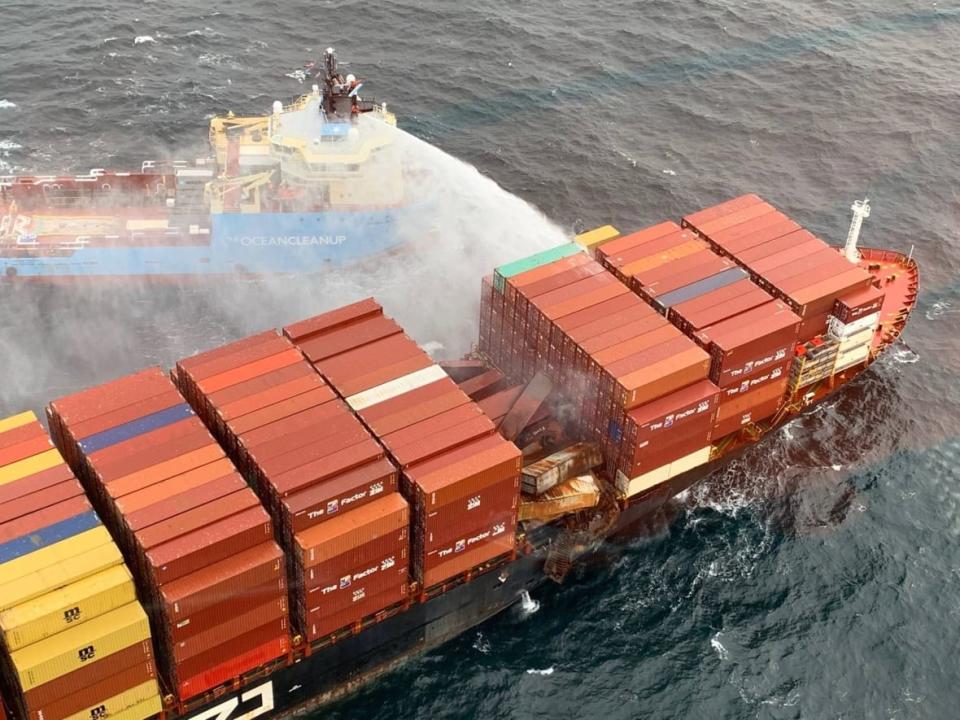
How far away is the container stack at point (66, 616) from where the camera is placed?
51.3 m

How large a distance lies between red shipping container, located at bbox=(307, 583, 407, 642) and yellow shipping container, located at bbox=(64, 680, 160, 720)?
329 inches

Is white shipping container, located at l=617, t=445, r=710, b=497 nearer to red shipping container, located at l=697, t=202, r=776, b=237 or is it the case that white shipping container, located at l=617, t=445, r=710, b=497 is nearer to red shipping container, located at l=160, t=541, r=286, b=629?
red shipping container, located at l=697, t=202, r=776, b=237

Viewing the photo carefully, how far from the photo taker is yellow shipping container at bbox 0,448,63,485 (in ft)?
188

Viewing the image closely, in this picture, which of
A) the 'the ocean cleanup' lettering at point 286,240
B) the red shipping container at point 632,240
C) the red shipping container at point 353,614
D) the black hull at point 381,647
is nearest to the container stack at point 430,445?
the red shipping container at point 353,614

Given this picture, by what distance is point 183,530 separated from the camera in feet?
180

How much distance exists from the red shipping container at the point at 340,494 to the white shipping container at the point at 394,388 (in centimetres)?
520

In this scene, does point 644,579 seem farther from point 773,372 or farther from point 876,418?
point 876,418

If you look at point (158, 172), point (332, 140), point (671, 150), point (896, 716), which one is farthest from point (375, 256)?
point (896, 716)

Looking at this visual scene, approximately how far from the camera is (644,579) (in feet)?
237

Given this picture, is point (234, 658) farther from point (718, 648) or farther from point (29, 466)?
point (718, 648)

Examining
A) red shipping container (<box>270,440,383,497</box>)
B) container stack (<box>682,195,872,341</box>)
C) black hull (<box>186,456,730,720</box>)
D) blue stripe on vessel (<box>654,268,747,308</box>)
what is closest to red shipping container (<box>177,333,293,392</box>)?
red shipping container (<box>270,440,383,497</box>)

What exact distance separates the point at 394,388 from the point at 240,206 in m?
34.7

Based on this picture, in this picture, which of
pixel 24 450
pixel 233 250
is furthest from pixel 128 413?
pixel 233 250

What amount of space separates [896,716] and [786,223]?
35.0 meters
